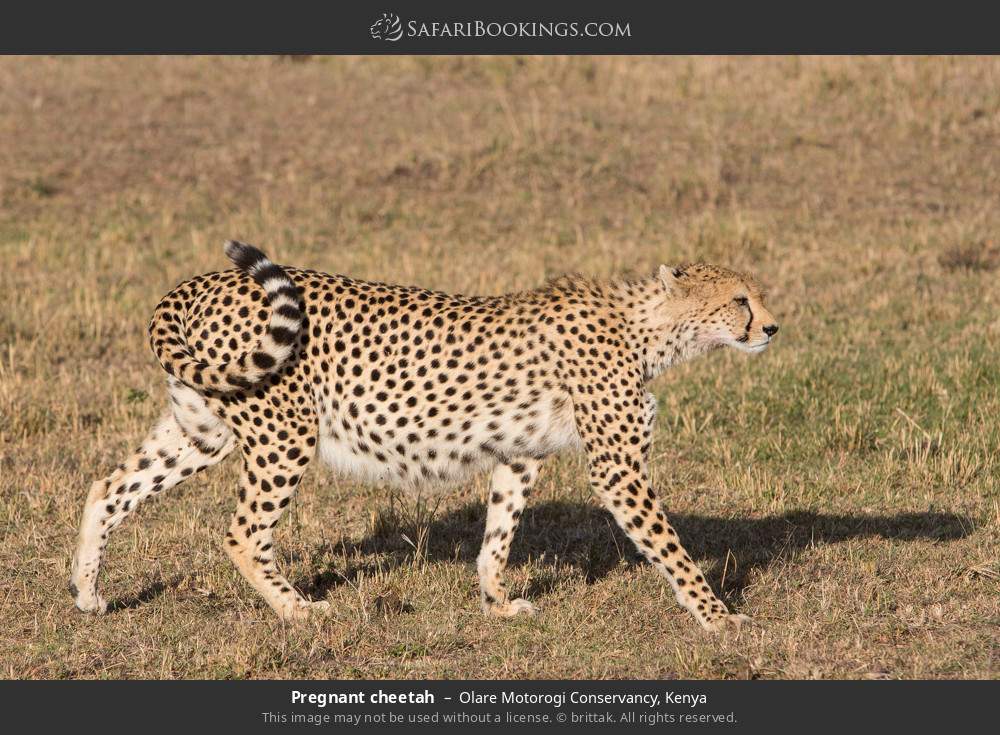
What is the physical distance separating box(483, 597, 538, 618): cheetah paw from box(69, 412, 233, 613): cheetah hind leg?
4.22ft

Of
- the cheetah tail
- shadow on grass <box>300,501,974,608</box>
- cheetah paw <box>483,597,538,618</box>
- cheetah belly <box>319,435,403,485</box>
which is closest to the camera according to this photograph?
the cheetah tail

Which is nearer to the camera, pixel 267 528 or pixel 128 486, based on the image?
pixel 267 528

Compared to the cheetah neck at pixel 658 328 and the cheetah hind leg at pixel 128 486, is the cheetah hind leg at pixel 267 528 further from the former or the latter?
the cheetah neck at pixel 658 328

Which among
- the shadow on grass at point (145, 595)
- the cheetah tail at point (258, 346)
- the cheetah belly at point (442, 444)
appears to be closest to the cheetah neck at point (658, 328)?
the cheetah belly at point (442, 444)

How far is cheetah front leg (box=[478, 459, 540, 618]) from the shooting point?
6297 millimetres

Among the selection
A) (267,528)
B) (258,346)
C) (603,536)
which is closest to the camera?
(258,346)

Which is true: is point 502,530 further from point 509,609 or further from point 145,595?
point 145,595

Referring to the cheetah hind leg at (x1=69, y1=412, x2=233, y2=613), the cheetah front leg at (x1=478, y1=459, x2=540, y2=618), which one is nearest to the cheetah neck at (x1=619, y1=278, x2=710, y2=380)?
the cheetah front leg at (x1=478, y1=459, x2=540, y2=618)

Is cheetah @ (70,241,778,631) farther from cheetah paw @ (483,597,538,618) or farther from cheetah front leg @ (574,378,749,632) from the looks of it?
cheetah paw @ (483,597,538,618)

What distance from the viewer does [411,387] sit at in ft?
19.6

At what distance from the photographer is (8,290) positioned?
11.7 meters

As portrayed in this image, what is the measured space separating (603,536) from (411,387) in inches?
68.1

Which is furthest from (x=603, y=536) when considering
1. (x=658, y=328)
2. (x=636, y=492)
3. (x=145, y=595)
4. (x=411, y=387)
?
(x=145, y=595)

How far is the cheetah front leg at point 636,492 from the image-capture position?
233 inches
